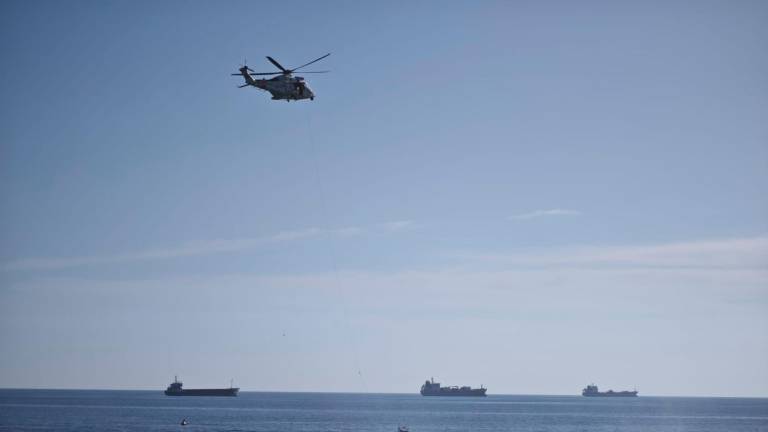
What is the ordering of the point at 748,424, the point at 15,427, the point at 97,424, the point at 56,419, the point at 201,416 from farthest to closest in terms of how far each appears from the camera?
the point at 748,424 → the point at 201,416 → the point at 56,419 → the point at 97,424 → the point at 15,427

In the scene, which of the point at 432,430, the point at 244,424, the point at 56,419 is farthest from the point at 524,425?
the point at 56,419

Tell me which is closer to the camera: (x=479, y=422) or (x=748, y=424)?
(x=479, y=422)

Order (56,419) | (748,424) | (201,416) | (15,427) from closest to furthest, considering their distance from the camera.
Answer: (15,427) < (56,419) < (201,416) < (748,424)

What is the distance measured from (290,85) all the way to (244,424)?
92453mm

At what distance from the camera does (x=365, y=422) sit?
14225 cm

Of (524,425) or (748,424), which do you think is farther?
(748,424)

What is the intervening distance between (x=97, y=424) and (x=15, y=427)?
12.9 metres

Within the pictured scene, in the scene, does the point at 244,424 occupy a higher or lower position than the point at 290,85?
lower

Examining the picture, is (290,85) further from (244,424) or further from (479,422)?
(479,422)

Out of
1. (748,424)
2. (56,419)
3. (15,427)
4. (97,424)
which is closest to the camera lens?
(15,427)

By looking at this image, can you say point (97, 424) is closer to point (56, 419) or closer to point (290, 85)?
point (56, 419)

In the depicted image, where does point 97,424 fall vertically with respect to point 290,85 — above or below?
below

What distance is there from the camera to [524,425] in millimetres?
146125

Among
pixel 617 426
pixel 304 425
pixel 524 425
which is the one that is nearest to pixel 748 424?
pixel 617 426
